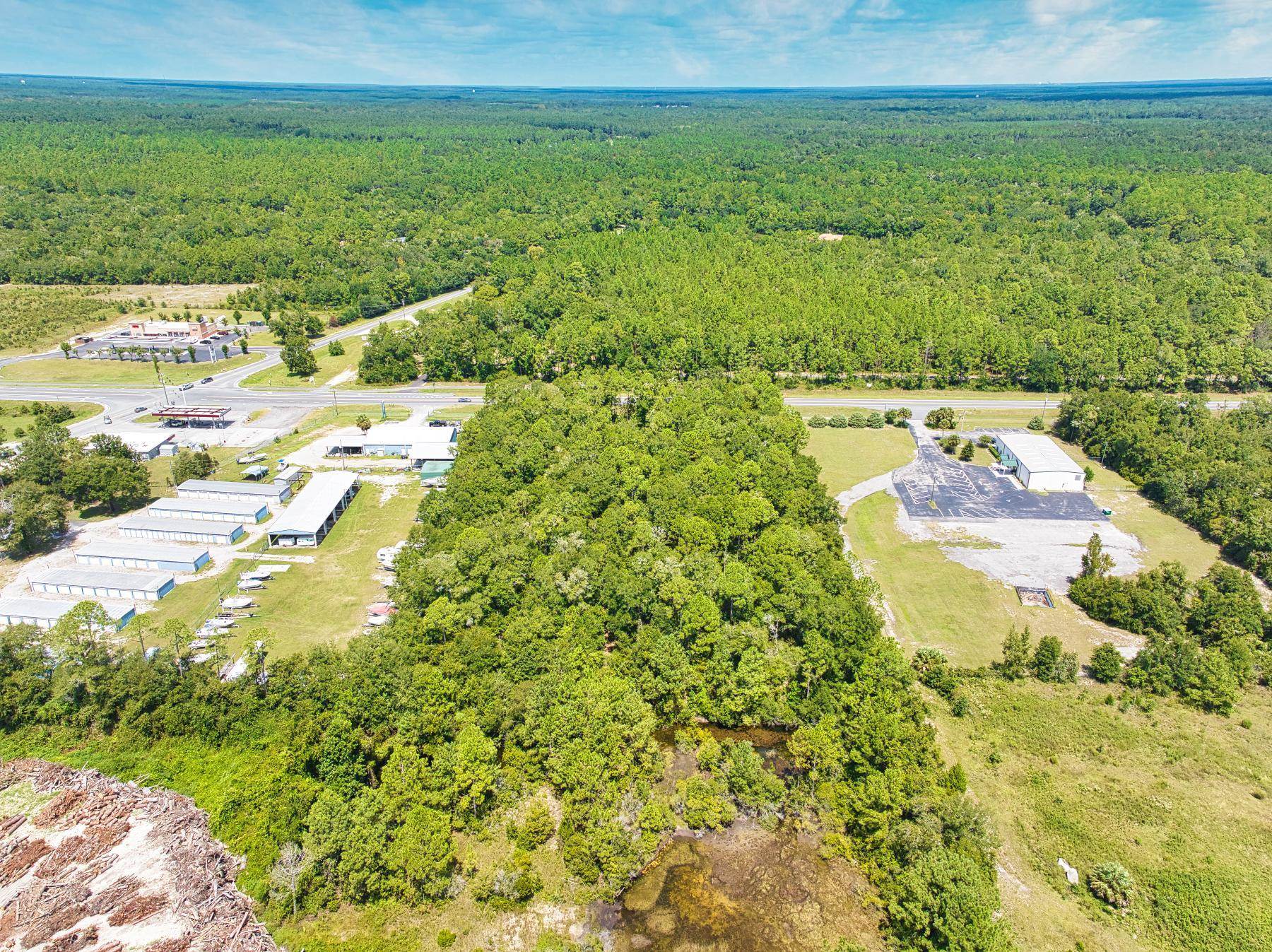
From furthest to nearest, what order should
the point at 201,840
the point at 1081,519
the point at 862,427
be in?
the point at 862,427 < the point at 1081,519 < the point at 201,840

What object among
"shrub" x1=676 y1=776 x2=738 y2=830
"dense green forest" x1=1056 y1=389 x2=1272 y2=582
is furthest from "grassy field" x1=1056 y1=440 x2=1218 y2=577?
"shrub" x1=676 y1=776 x2=738 y2=830

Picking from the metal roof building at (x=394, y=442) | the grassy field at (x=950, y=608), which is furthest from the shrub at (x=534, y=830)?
the metal roof building at (x=394, y=442)

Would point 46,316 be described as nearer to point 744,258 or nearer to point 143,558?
point 143,558

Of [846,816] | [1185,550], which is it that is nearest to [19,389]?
[846,816]

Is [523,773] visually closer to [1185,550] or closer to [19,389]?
[1185,550]

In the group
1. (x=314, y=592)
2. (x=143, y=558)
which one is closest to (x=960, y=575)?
(x=314, y=592)

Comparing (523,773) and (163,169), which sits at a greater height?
(163,169)
